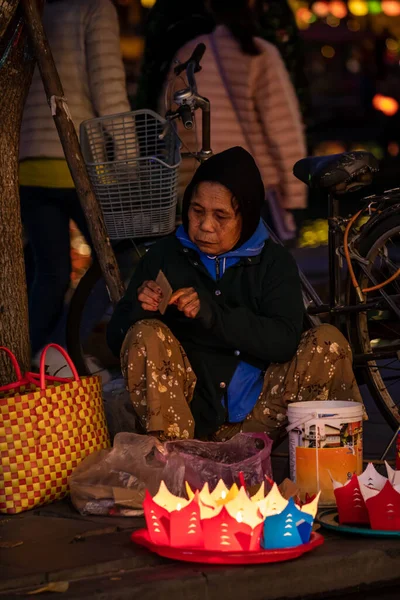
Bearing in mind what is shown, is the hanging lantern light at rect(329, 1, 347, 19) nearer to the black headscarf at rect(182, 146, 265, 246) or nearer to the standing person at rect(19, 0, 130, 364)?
the standing person at rect(19, 0, 130, 364)

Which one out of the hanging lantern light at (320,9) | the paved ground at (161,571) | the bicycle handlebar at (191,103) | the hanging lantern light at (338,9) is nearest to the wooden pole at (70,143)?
the bicycle handlebar at (191,103)

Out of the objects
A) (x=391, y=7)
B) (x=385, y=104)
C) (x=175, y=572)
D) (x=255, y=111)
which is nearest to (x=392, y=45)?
(x=391, y=7)

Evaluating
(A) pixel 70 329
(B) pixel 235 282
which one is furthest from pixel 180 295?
(A) pixel 70 329

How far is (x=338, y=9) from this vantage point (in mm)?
6598

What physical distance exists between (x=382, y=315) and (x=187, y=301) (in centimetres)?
145

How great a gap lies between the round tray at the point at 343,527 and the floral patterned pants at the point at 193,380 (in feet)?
2.15

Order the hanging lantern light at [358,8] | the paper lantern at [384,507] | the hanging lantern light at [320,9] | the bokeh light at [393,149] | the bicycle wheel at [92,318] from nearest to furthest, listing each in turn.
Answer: the paper lantern at [384,507], the bicycle wheel at [92,318], the hanging lantern light at [320,9], the hanging lantern light at [358,8], the bokeh light at [393,149]

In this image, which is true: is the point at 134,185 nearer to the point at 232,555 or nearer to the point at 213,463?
the point at 213,463

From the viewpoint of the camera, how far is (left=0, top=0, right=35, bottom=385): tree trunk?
4402mm

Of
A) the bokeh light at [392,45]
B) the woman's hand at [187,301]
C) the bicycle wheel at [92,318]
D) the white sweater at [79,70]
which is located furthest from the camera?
the bokeh light at [392,45]

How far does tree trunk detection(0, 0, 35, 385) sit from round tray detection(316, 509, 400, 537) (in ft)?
5.19

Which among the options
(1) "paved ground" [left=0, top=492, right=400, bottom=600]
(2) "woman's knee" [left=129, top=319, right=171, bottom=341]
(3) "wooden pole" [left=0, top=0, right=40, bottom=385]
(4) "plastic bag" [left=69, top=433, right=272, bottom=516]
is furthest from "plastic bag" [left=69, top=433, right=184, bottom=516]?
(3) "wooden pole" [left=0, top=0, right=40, bottom=385]

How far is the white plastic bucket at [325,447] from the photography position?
3.65 meters

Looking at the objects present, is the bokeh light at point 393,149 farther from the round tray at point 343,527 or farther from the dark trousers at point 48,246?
the round tray at point 343,527
